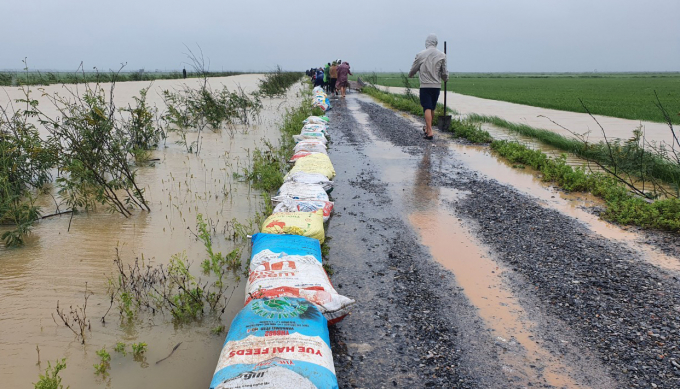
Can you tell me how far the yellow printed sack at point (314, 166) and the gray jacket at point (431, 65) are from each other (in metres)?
3.05

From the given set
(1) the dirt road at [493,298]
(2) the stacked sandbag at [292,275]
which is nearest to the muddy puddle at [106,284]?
(2) the stacked sandbag at [292,275]

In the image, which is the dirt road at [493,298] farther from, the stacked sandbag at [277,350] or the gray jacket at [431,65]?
the gray jacket at [431,65]

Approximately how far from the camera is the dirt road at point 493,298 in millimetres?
1935

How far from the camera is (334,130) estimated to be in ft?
31.3

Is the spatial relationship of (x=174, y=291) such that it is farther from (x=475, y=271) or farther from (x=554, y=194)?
(x=554, y=194)

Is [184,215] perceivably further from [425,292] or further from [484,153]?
[484,153]

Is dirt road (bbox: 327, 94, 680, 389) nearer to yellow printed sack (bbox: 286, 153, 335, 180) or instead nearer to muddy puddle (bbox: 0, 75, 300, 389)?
yellow printed sack (bbox: 286, 153, 335, 180)

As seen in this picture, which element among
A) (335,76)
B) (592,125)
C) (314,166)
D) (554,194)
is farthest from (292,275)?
(335,76)

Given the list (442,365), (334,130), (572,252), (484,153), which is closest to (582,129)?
(484,153)

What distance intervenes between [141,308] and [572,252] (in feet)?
8.98

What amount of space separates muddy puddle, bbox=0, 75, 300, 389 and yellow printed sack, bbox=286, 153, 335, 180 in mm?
540

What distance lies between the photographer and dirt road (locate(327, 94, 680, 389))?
1935mm

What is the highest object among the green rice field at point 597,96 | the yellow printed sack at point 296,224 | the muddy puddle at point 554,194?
the green rice field at point 597,96

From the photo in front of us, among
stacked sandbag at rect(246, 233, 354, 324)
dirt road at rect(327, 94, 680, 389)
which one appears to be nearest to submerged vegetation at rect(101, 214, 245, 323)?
stacked sandbag at rect(246, 233, 354, 324)
